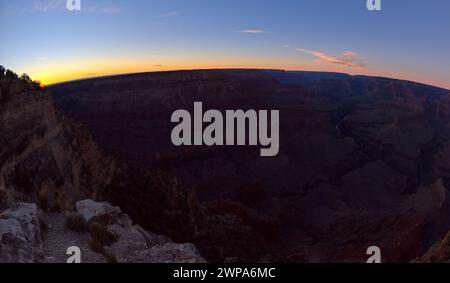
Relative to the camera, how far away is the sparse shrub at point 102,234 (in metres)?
5.14

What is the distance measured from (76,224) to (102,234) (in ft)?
1.15

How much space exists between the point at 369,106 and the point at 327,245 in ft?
30.4

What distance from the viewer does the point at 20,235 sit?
4.43 meters

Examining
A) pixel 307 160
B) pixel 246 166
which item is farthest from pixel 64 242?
pixel 307 160

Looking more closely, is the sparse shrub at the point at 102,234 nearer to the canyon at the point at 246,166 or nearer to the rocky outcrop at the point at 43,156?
the canyon at the point at 246,166

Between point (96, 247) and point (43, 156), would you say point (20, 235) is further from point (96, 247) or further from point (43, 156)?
point (43, 156)

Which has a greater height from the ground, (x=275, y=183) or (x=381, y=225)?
(x=275, y=183)

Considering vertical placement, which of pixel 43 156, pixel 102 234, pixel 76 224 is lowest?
pixel 102 234

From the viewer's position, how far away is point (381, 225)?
760 inches

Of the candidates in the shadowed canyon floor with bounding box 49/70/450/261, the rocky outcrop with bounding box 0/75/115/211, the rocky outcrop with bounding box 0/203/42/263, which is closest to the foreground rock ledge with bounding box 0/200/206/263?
the rocky outcrop with bounding box 0/203/42/263
